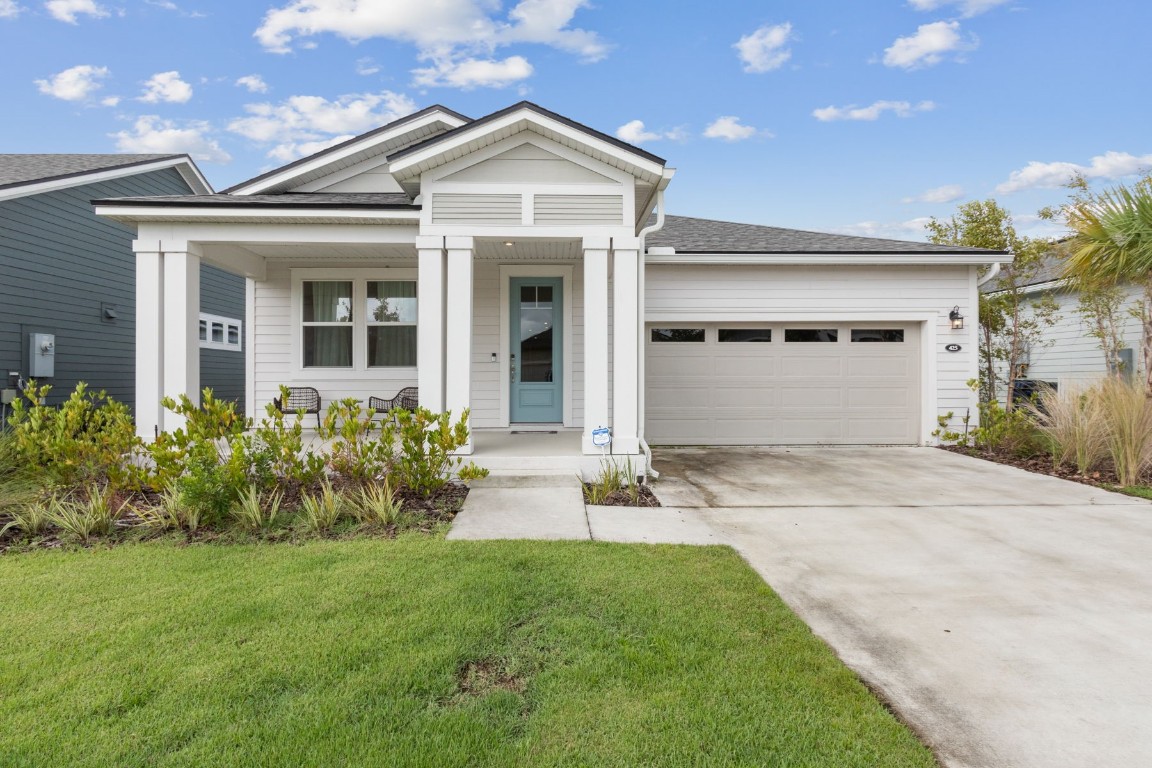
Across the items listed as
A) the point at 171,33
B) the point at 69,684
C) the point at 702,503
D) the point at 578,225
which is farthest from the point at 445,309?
the point at 171,33

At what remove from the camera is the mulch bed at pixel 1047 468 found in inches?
272

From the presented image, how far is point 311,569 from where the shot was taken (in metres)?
3.84

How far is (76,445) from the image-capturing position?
5223 millimetres

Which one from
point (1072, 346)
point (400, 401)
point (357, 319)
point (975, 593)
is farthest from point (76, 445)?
point (1072, 346)

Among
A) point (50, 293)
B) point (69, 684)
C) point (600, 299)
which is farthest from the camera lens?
point (50, 293)

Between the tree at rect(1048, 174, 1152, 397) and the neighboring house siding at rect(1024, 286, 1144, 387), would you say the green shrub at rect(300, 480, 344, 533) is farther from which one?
the neighboring house siding at rect(1024, 286, 1144, 387)

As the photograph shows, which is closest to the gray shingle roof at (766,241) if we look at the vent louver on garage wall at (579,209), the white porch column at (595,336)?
the vent louver on garage wall at (579,209)

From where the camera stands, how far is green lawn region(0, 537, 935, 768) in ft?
6.72

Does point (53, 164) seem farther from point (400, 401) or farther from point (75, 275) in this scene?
point (400, 401)

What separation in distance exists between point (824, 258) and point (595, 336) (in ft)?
16.5

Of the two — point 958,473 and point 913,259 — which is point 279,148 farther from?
point 958,473

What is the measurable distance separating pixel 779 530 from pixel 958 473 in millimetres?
4124

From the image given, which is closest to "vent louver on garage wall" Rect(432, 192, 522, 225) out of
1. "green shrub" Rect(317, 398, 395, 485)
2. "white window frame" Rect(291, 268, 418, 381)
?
"green shrub" Rect(317, 398, 395, 485)

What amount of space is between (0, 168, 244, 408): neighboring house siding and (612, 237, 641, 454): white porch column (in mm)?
9736
